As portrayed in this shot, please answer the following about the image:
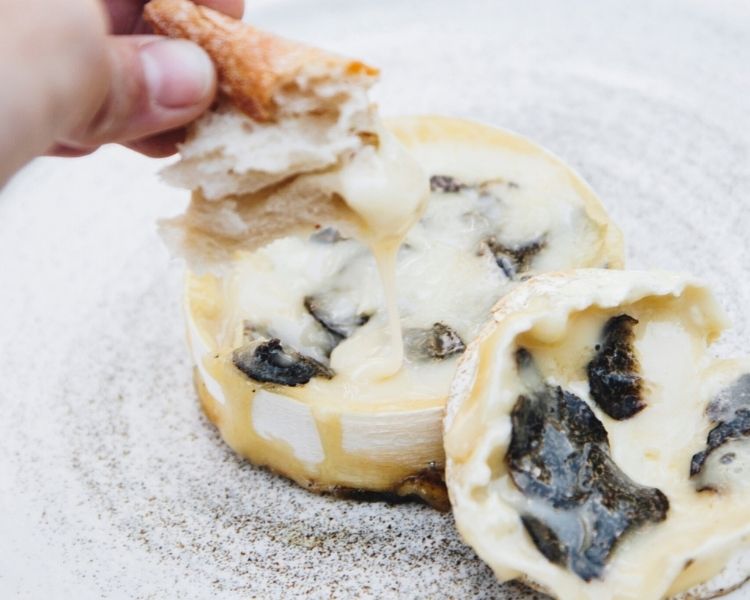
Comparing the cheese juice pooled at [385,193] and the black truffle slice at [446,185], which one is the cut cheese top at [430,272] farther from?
the cheese juice pooled at [385,193]

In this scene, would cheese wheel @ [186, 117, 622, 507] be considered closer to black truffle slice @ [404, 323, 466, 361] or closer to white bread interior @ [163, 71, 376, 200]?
black truffle slice @ [404, 323, 466, 361]

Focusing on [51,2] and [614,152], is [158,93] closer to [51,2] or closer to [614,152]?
[51,2]

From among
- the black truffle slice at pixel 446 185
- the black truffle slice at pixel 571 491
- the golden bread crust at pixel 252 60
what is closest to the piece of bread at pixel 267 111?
the golden bread crust at pixel 252 60

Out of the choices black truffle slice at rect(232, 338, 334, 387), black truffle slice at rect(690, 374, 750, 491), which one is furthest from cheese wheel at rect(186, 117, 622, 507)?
black truffle slice at rect(690, 374, 750, 491)

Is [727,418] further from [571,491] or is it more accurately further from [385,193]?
[385,193]

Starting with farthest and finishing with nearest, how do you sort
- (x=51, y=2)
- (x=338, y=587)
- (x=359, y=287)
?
(x=359, y=287) < (x=338, y=587) < (x=51, y=2)

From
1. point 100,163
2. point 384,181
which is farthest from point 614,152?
point 100,163
